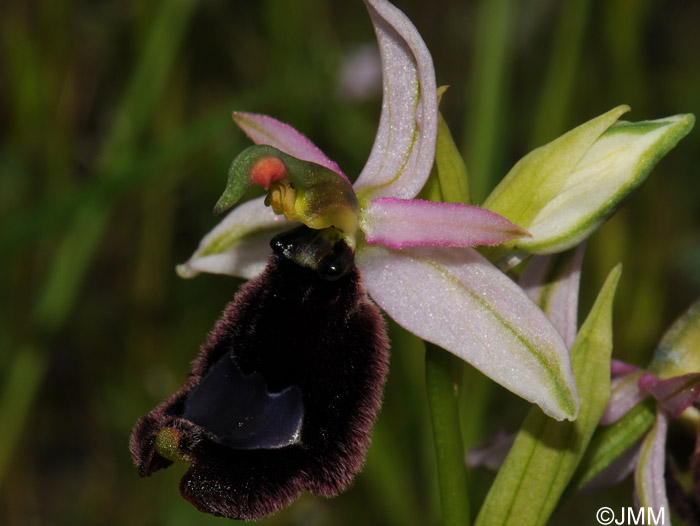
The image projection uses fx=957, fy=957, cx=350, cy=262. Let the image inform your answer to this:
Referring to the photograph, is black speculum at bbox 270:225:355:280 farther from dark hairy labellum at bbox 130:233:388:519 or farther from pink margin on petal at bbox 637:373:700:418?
pink margin on petal at bbox 637:373:700:418

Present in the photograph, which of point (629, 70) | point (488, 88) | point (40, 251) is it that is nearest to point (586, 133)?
point (488, 88)

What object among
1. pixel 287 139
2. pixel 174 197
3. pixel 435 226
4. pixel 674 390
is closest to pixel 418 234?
pixel 435 226

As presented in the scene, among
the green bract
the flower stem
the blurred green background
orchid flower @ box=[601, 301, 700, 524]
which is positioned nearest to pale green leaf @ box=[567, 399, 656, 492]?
orchid flower @ box=[601, 301, 700, 524]

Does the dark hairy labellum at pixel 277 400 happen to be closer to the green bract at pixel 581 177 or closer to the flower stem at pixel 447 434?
the flower stem at pixel 447 434

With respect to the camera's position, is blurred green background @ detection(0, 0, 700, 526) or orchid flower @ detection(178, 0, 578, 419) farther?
blurred green background @ detection(0, 0, 700, 526)

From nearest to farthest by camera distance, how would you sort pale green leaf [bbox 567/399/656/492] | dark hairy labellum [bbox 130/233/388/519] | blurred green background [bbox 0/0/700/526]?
dark hairy labellum [bbox 130/233/388/519] → pale green leaf [bbox 567/399/656/492] → blurred green background [bbox 0/0/700/526]

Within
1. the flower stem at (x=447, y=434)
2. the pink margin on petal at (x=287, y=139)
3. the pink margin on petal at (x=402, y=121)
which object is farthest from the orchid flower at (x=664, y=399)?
the pink margin on petal at (x=287, y=139)
